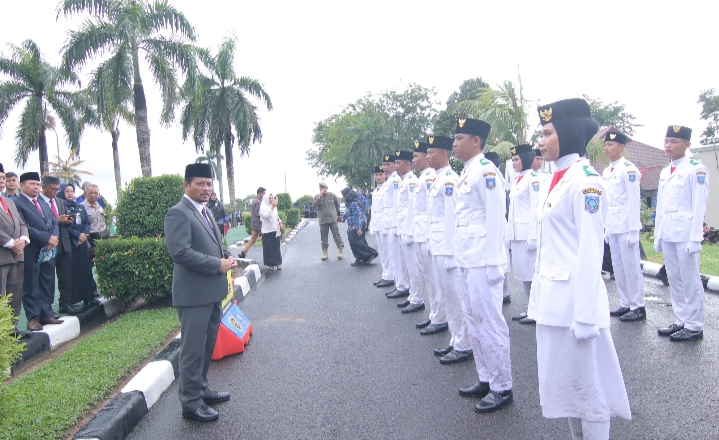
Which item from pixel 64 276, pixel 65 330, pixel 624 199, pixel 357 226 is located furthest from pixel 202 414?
pixel 357 226

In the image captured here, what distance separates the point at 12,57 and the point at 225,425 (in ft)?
72.5

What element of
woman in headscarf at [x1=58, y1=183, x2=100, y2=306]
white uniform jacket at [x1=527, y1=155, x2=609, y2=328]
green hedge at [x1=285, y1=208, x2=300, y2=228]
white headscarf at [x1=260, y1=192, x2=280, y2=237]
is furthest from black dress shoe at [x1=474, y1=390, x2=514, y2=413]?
green hedge at [x1=285, y1=208, x2=300, y2=228]

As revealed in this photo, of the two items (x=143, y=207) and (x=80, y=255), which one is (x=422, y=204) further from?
(x=80, y=255)

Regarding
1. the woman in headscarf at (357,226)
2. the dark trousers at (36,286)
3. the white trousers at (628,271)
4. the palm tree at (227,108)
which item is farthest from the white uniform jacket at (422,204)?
the palm tree at (227,108)

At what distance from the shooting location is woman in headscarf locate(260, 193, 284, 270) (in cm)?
1146

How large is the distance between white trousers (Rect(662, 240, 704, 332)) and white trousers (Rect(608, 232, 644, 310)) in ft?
1.84

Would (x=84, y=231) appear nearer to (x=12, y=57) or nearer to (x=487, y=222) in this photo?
(x=487, y=222)

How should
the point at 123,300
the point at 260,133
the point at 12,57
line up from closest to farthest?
the point at 123,300, the point at 12,57, the point at 260,133

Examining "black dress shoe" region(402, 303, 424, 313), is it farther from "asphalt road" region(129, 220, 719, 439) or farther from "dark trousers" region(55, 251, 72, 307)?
"dark trousers" region(55, 251, 72, 307)

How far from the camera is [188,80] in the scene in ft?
55.0

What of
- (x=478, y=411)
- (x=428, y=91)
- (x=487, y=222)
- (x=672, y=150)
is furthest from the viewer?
(x=428, y=91)

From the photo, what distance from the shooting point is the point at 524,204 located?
6570mm

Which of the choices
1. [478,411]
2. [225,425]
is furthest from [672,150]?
[225,425]

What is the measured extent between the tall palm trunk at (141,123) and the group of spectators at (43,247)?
27.0ft
